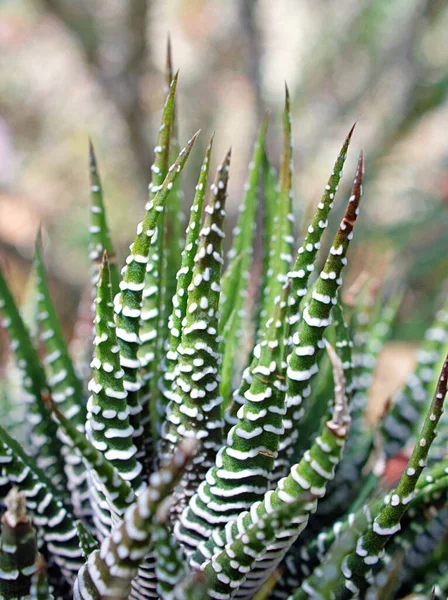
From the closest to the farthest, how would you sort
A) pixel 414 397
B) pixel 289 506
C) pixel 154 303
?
pixel 289 506, pixel 154 303, pixel 414 397

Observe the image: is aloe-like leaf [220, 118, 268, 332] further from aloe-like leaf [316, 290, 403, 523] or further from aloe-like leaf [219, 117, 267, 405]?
aloe-like leaf [316, 290, 403, 523]

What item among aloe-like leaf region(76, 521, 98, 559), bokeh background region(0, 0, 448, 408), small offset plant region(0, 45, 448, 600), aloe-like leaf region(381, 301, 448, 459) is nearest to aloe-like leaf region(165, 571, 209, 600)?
small offset plant region(0, 45, 448, 600)

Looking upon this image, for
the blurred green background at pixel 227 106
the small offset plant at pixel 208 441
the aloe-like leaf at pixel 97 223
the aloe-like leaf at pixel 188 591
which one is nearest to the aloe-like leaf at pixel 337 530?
the small offset plant at pixel 208 441

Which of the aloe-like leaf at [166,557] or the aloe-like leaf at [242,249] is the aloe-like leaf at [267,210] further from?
the aloe-like leaf at [166,557]

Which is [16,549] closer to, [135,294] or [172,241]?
[135,294]

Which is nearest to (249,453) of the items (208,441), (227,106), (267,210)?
(208,441)

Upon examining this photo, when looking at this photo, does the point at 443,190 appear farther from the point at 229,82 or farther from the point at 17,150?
the point at 17,150
